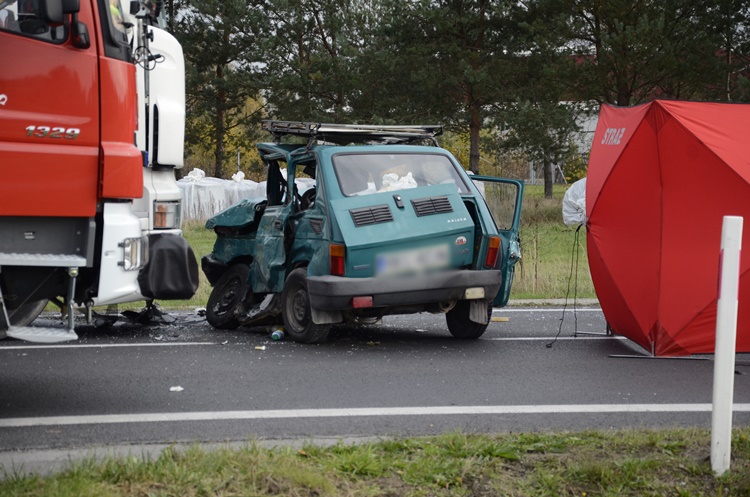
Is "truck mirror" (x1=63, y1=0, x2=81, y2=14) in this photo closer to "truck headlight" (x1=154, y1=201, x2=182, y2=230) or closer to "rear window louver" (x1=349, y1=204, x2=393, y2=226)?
"truck headlight" (x1=154, y1=201, x2=182, y2=230)

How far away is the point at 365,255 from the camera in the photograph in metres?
9.27

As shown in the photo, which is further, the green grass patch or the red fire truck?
the red fire truck

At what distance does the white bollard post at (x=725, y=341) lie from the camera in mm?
5125

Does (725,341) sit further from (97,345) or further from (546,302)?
(546,302)

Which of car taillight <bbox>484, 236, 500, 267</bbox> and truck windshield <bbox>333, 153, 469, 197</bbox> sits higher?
truck windshield <bbox>333, 153, 469, 197</bbox>

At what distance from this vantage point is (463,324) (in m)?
10.3

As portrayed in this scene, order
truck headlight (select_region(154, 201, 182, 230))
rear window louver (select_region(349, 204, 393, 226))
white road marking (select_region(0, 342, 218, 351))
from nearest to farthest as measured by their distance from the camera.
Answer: truck headlight (select_region(154, 201, 182, 230))
rear window louver (select_region(349, 204, 393, 226))
white road marking (select_region(0, 342, 218, 351))

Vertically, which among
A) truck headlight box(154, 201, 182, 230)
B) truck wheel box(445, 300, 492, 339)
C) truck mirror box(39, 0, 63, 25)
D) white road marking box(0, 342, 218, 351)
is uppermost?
truck mirror box(39, 0, 63, 25)

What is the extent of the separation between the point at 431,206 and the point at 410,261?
2.09ft

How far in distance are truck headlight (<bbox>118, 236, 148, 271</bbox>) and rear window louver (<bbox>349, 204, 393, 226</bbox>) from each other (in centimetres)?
311

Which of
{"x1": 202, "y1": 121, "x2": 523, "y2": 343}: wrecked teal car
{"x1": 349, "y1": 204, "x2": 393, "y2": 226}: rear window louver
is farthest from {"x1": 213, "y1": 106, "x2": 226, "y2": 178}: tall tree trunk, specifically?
{"x1": 349, "y1": 204, "x2": 393, "y2": 226}: rear window louver

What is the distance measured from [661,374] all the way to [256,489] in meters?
4.56

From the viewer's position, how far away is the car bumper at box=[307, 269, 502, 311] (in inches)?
360

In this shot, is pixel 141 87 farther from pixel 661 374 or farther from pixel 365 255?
pixel 661 374
